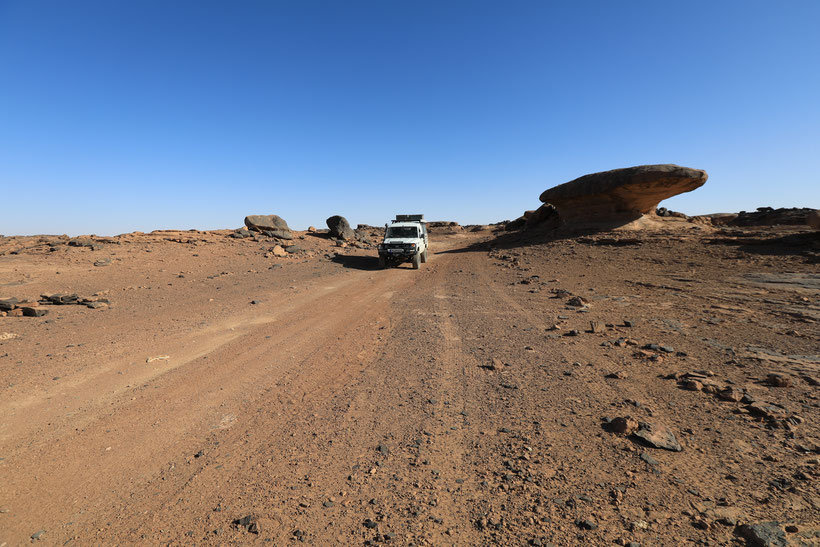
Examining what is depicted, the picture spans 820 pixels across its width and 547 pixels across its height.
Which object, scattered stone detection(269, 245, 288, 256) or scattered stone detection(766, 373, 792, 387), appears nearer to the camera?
scattered stone detection(766, 373, 792, 387)

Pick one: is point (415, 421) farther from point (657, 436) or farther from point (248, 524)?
point (657, 436)

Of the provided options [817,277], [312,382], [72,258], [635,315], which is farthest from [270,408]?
[72,258]

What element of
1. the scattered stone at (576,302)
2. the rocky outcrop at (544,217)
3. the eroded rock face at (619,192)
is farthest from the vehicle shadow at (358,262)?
the rocky outcrop at (544,217)

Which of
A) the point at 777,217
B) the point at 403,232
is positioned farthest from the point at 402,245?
the point at 777,217

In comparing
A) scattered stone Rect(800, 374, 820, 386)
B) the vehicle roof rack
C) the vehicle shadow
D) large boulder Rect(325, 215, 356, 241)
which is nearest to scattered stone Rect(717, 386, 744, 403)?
scattered stone Rect(800, 374, 820, 386)

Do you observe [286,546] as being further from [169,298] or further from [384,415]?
[169,298]

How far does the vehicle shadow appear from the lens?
20608mm

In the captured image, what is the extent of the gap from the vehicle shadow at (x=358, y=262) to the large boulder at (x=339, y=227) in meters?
7.61

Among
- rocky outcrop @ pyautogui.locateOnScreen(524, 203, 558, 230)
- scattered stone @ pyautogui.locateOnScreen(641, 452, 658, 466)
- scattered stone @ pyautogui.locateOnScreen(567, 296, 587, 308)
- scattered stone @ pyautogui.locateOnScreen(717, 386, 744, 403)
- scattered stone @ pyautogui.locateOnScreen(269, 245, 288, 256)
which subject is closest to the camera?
scattered stone @ pyautogui.locateOnScreen(641, 452, 658, 466)

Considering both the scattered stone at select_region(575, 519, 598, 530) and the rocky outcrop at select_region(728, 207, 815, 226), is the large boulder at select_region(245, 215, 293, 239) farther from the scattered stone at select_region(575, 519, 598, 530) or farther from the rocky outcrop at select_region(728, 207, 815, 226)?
the rocky outcrop at select_region(728, 207, 815, 226)

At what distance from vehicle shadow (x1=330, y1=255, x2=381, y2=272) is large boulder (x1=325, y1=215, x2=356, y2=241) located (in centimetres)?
761

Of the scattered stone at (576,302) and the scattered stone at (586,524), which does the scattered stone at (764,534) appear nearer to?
the scattered stone at (586,524)

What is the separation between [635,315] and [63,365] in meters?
11.7

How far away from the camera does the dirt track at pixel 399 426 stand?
8.89ft
